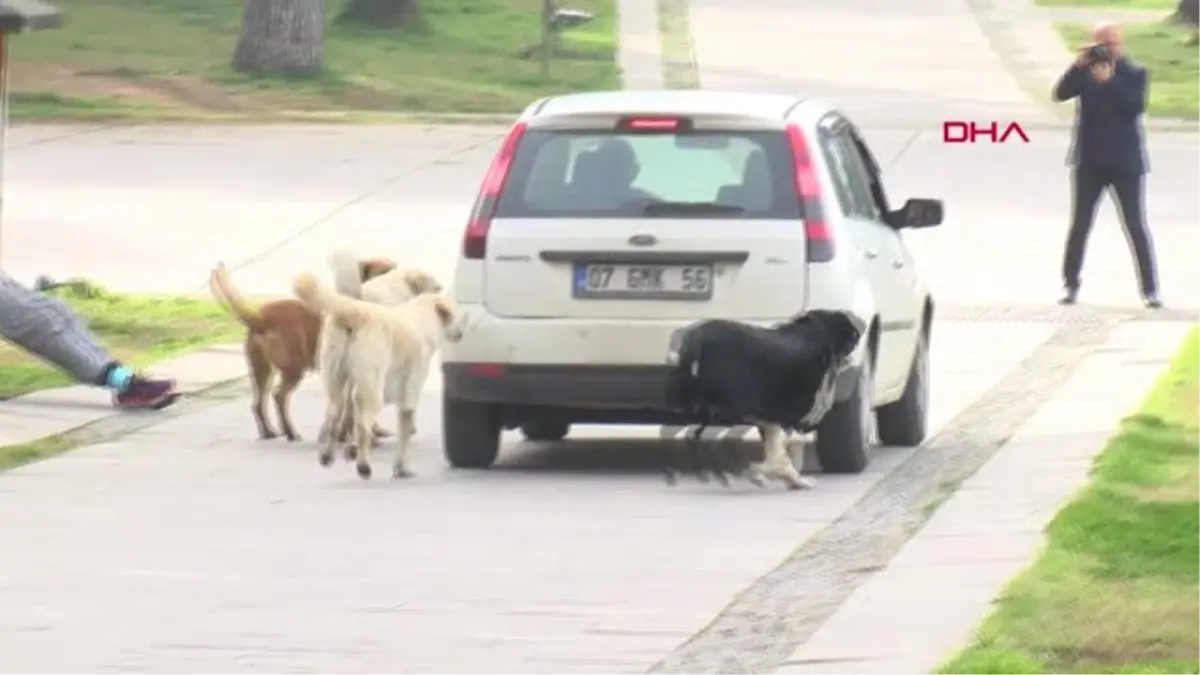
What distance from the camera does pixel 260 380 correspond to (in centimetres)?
1404

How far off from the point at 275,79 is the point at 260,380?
26.0m

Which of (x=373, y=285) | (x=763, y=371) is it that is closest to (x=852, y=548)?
(x=763, y=371)

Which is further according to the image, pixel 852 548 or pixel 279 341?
pixel 279 341

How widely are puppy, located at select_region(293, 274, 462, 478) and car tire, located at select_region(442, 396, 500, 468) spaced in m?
0.21

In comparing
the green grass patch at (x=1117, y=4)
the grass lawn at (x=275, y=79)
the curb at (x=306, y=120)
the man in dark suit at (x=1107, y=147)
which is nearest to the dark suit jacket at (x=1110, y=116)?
the man in dark suit at (x=1107, y=147)

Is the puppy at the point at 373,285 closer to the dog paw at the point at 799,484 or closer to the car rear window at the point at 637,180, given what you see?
the car rear window at the point at 637,180

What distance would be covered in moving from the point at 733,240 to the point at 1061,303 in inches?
329

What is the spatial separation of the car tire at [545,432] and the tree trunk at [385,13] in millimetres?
31784

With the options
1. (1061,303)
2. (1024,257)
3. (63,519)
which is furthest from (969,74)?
(63,519)

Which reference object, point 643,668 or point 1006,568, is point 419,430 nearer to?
point 1006,568

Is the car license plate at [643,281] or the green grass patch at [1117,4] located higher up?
the car license plate at [643,281]

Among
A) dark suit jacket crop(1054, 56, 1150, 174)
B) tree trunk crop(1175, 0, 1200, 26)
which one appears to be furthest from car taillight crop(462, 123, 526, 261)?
tree trunk crop(1175, 0, 1200, 26)

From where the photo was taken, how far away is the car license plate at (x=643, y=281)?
12.5m

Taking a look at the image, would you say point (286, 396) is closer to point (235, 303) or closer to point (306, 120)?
point (235, 303)
